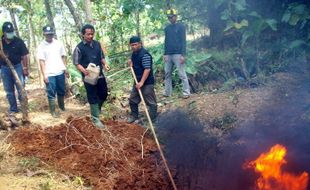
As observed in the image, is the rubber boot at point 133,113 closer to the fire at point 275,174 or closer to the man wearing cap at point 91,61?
the man wearing cap at point 91,61

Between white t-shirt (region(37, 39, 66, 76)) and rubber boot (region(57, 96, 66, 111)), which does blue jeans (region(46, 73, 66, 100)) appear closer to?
white t-shirt (region(37, 39, 66, 76))

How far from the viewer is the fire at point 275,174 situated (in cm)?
509

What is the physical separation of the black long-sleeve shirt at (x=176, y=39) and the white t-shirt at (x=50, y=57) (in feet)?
8.52

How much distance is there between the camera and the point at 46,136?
6270 millimetres

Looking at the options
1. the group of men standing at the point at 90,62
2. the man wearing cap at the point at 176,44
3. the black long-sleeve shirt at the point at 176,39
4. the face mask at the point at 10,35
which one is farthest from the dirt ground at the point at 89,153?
the face mask at the point at 10,35

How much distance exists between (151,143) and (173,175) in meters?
1.06

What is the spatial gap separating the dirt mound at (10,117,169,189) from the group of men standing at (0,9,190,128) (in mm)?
508

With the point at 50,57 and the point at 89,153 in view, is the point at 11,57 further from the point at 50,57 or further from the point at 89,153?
the point at 89,153

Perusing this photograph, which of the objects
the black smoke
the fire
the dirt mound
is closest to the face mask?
the dirt mound

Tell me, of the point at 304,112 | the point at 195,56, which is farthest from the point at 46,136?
the point at 195,56

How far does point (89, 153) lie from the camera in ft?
19.1

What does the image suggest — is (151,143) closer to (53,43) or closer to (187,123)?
(187,123)

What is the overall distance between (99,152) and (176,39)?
376 centimetres

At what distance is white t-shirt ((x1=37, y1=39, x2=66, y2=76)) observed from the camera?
305 inches
